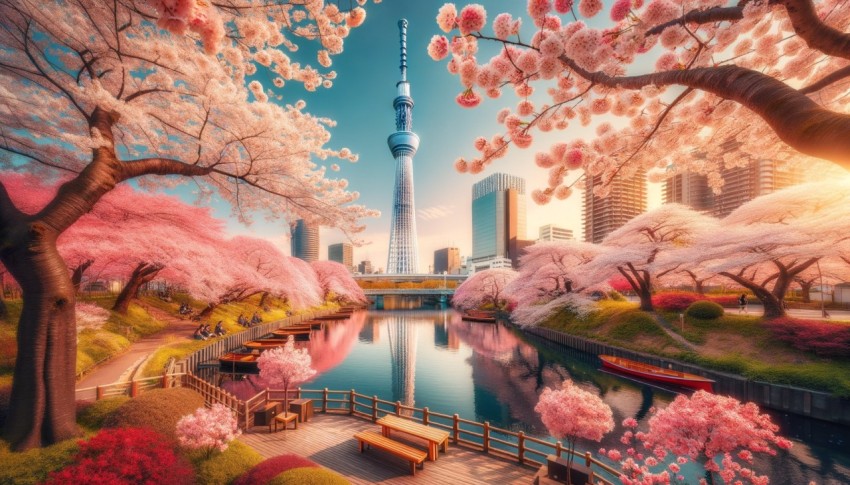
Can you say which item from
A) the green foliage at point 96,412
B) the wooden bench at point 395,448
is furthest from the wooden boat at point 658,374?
the green foliage at point 96,412

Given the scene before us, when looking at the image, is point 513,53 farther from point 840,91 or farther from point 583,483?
point 583,483

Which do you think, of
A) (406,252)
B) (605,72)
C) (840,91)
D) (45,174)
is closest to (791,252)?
(840,91)

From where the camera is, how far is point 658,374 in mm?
16781

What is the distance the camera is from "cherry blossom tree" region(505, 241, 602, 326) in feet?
99.5

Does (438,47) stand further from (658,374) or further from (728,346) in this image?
(728,346)

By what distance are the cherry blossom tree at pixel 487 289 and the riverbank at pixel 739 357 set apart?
2453 centimetres

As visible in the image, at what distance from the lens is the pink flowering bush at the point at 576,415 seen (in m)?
6.74

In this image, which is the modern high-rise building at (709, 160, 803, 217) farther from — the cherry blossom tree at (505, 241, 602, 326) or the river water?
the river water

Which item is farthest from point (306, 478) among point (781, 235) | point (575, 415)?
point (781, 235)

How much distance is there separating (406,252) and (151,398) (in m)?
94.2

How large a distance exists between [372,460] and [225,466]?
12.1 feet

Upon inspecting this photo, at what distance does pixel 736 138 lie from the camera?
17.4 feet

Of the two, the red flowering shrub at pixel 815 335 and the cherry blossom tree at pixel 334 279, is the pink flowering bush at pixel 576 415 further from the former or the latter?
the cherry blossom tree at pixel 334 279

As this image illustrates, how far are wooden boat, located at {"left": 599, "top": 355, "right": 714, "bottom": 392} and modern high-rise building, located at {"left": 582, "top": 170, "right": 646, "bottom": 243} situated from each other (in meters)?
83.7
